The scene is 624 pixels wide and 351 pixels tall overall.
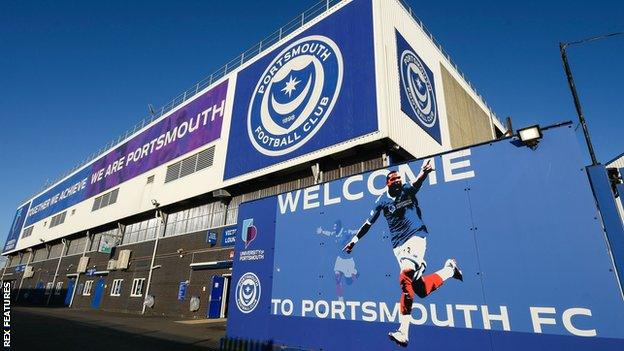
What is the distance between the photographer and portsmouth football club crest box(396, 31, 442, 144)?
16.5 metres

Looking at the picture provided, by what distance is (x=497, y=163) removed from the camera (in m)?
5.13

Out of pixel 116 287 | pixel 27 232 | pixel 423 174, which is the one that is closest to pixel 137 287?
pixel 116 287

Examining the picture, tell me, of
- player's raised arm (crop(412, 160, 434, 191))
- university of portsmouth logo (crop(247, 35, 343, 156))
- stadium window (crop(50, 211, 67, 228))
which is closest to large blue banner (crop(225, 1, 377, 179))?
university of portsmouth logo (crop(247, 35, 343, 156))

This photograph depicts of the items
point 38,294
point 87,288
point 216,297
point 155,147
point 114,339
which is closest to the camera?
point 114,339

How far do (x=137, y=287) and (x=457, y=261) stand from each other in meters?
27.2

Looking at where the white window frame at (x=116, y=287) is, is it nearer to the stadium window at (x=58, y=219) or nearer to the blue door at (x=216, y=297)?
the blue door at (x=216, y=297)

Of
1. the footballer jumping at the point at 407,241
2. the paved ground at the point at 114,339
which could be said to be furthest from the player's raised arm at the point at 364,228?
the paved ground at the point at 114,339

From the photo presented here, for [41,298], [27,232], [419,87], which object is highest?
[419,87]

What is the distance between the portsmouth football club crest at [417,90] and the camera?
16547 mm

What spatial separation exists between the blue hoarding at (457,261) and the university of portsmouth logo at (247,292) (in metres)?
0.23

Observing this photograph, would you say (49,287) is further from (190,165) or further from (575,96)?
(575,96)

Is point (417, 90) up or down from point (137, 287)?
up

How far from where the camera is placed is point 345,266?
6.13 metres

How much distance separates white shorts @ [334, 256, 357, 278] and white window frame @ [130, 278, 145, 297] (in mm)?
24053
